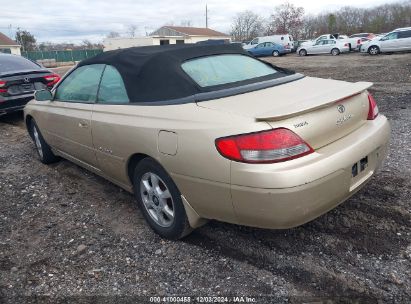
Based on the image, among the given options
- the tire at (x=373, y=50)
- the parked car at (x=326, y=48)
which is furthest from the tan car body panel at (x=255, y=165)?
the parked car at (x=326, y=48)

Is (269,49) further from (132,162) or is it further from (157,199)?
(157,199)

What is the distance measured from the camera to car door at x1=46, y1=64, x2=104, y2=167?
368cm

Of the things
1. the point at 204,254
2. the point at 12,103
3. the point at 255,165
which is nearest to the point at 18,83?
the point at 12,103

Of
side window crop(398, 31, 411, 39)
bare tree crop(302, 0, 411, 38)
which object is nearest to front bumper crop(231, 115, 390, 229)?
side window crop(398, 31, 411, 39)

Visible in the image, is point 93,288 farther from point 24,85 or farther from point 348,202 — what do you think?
point 24,85

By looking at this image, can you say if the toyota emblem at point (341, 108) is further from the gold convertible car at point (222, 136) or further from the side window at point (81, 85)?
the side window at point (81, 85)

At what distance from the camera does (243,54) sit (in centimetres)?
374

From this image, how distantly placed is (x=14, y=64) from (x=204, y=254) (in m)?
7.37

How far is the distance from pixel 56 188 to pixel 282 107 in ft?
10.4

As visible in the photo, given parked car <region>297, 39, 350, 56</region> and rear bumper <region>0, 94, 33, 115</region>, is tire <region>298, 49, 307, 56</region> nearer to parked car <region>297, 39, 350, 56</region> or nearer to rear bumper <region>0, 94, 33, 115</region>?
A: parked car <region>297, 39, 350, 56</region>

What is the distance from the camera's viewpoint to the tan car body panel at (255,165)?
90.0 inches

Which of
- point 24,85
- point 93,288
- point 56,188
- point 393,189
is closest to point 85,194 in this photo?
point 56,188

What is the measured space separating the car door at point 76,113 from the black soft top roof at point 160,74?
0.43 meters

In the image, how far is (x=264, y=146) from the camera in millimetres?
2273
